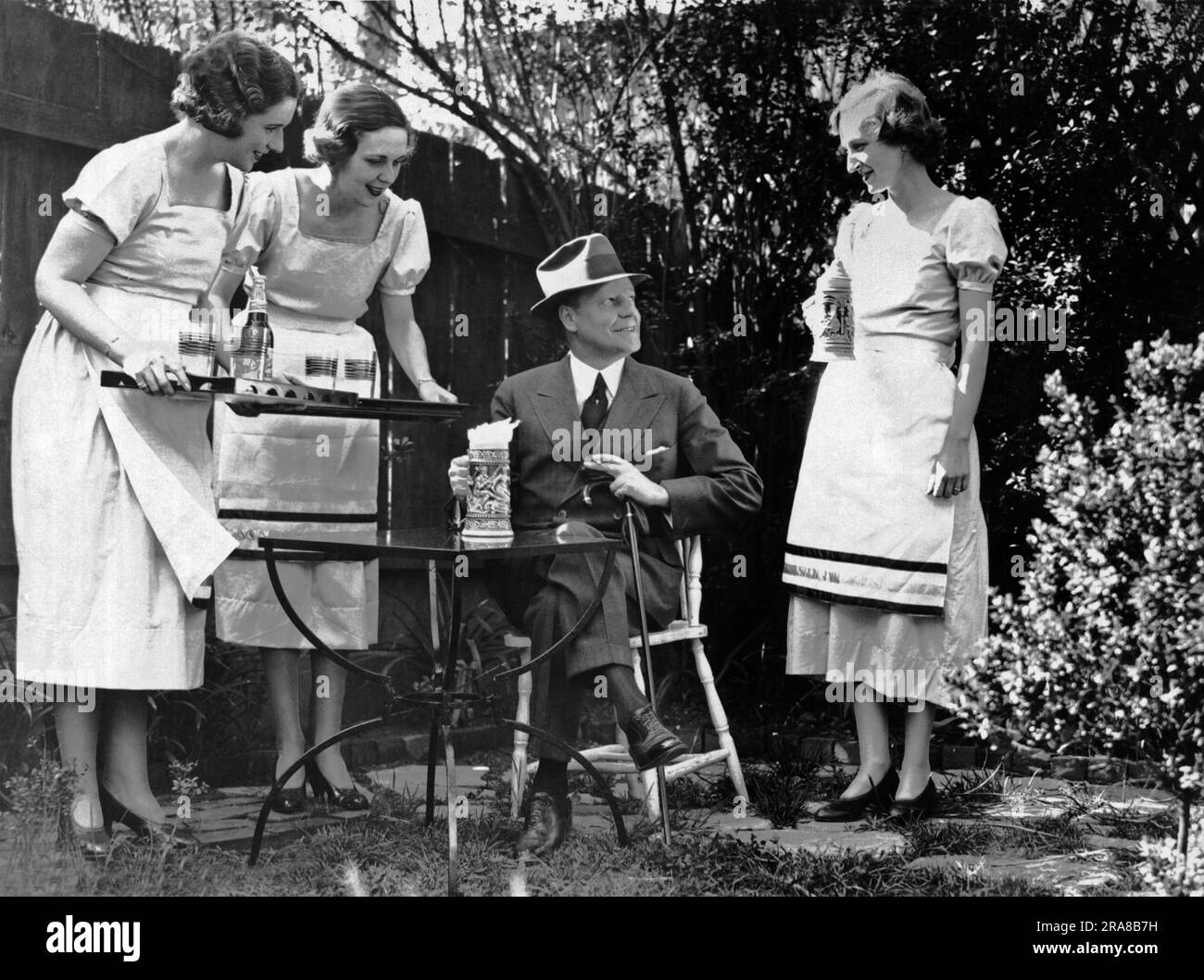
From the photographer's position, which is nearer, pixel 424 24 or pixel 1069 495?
pixel 1069 495

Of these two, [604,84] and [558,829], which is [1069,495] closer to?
[558,829]

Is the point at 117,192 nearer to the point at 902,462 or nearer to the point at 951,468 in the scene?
the point at 902,462

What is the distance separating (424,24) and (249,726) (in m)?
2.24

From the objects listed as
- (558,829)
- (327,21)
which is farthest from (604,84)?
(558,829)

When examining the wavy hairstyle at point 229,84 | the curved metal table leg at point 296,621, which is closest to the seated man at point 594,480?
the curved metal table leg at point 296,621

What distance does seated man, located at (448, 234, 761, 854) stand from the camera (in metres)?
4.00

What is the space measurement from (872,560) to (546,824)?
1.19 meters

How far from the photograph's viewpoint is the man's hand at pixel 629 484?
4.07m

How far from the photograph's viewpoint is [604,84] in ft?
15.4

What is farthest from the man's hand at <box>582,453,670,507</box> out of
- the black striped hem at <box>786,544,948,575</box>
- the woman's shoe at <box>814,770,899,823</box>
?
the woman's shoe at <box>814,770,899,823</box>

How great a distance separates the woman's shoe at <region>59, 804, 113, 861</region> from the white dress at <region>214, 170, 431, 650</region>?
693 millimetres

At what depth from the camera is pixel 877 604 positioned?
14.1 ft

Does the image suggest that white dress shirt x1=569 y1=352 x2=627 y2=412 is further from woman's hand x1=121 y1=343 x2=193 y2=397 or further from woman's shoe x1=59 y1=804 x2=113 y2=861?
woman's shoe x1=59 y1=804 x2=113 y2=861
